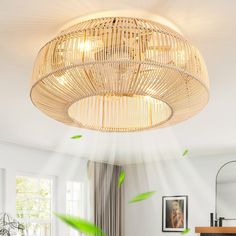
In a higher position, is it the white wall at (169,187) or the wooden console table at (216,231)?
the white wall at (169,187)

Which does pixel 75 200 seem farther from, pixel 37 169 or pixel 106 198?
pixel 37 169

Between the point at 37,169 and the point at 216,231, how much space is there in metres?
2.83

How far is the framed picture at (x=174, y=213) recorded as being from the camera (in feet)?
23.7

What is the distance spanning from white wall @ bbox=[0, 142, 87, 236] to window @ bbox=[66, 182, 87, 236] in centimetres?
16

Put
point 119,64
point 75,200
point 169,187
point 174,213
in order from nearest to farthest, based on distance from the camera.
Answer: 1. point 119,64
2. point 75,200
3. point 174,213
4. point 169,187

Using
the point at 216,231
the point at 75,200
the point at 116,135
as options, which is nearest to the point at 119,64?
the point at 116,135

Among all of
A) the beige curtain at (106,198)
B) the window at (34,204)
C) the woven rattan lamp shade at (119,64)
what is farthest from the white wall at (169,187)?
the woven rattan lamp shade at (119,64)

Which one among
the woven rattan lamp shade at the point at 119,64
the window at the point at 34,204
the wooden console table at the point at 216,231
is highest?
the woven rattan lamp shade at the point at 119,64

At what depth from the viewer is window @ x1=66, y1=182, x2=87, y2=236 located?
699 cm

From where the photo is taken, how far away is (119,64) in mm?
1980

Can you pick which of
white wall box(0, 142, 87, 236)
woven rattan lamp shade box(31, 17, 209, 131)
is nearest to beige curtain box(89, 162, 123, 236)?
white wall box(0, 142, 87, 236)

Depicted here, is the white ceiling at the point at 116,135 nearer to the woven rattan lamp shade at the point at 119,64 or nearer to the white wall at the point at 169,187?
the woven rattan lamp shade at the point at 119,64

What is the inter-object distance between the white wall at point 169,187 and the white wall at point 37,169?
1.17 metres

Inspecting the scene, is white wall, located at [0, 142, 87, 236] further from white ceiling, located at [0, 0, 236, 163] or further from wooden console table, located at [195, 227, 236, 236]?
wooden console table, located at [195, 227, 236, 236]
